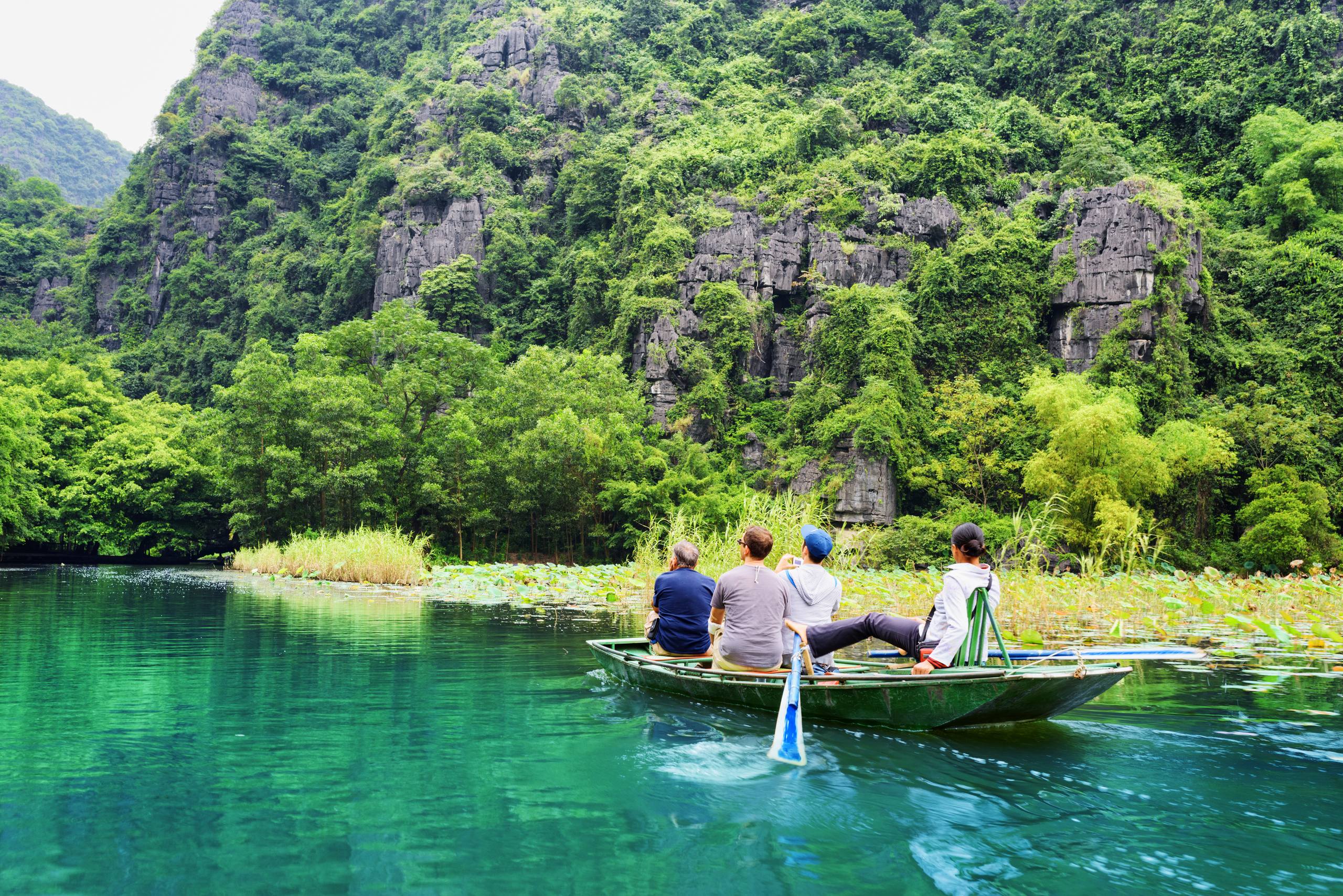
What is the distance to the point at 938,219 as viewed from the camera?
38312 millimetres

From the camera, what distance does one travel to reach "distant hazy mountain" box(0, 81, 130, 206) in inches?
3649

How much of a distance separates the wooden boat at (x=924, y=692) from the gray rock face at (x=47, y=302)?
66.6 metres

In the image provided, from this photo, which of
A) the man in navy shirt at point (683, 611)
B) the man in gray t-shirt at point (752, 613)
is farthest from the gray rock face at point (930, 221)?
the man in gray t-shirt at point (752, 613)

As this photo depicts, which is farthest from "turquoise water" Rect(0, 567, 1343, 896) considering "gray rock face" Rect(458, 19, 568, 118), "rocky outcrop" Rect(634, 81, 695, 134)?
"gray rock face" Rect(458, 19, 568, 118)

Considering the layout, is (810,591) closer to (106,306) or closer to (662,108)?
(662,108)

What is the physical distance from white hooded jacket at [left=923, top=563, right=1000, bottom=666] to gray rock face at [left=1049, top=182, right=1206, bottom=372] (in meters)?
29.0

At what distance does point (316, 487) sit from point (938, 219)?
2624 cm

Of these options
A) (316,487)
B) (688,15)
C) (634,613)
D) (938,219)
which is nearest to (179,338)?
(316,487)

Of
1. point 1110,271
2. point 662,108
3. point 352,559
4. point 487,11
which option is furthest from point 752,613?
point 487,11

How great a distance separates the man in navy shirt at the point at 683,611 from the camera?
793cm

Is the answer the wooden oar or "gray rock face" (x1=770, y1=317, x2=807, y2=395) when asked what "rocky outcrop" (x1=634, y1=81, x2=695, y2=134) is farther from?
the wooden oar

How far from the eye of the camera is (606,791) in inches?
195

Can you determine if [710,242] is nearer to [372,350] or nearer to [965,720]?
[372,350]

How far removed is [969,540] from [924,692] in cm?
103
